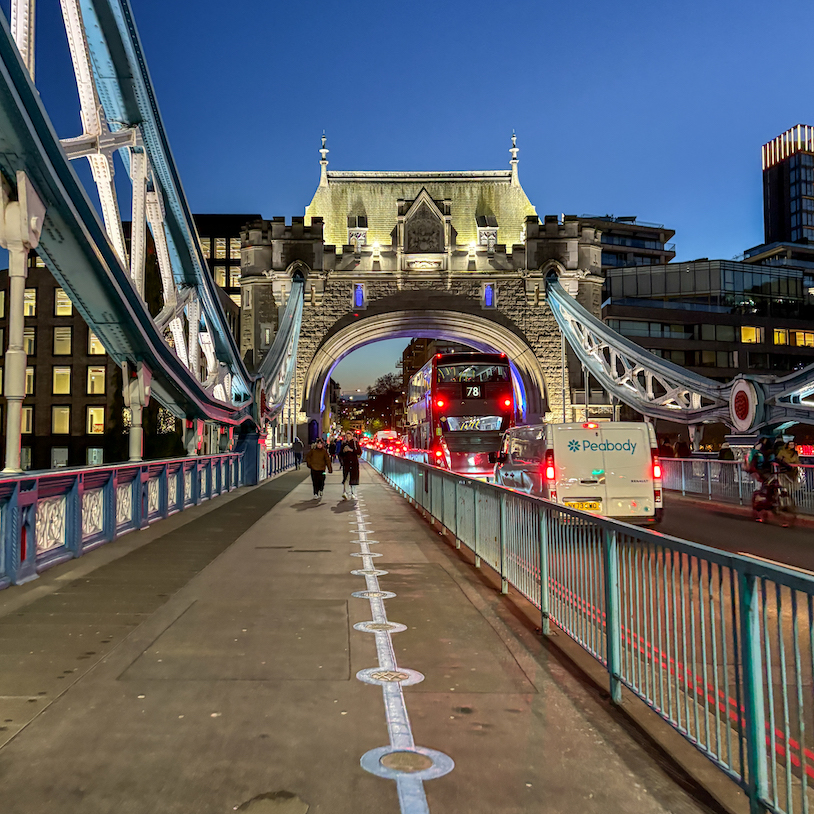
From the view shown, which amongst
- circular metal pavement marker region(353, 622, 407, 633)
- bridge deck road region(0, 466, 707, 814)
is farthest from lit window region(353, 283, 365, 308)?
circular metal pavement marker region(353, 622, 407, 633)

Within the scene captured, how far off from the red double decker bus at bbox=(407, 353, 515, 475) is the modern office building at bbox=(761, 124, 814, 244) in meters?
104

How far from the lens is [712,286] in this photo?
62.9m

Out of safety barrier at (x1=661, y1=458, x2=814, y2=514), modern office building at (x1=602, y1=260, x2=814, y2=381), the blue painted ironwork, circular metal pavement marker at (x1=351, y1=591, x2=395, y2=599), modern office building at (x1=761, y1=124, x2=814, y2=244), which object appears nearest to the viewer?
circular metal pavement marker at (x1=351, y1=591, x2=395, y2=599)

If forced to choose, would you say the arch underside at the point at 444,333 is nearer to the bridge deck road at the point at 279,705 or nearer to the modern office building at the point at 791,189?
the bridge deck road at the point at 279,705

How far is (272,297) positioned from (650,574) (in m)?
38.5

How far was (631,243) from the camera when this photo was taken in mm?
73188

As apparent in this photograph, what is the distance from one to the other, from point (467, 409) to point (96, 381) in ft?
85.3

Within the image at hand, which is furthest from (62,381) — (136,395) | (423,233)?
(136,395)

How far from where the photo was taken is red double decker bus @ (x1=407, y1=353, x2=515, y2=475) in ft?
83.7

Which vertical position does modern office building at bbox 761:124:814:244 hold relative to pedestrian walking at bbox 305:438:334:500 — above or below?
above

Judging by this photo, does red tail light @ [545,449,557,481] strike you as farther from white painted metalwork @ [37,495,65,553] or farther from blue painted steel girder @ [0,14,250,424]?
blue painted steel girder @ [0,14,250,424]

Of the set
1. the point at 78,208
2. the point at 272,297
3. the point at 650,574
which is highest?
the point at 272,297

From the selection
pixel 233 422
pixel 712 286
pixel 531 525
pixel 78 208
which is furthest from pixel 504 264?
pixel 531 525

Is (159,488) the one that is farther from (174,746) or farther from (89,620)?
(174,746)
